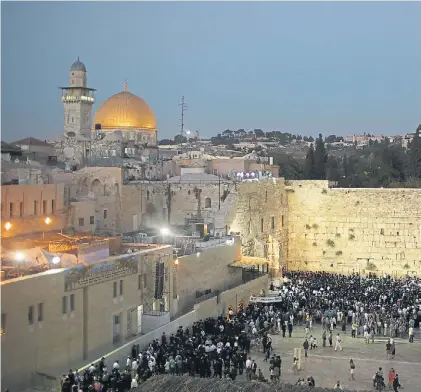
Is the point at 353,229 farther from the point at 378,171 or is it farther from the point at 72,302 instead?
the point at 72,302

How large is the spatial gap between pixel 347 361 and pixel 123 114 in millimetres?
26045

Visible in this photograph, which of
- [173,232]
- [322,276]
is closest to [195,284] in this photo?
[173,232]

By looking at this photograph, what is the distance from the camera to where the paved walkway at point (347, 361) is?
16000 mm

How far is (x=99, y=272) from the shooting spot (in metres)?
16.3

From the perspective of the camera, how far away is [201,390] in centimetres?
1090

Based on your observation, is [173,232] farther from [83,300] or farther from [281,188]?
[83,300]

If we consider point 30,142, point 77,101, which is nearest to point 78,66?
point 77,101

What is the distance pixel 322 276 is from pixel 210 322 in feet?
39.7

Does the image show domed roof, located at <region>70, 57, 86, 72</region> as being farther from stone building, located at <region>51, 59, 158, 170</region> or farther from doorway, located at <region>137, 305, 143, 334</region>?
doorway, located at <region>137, 305, 143, 334</region>

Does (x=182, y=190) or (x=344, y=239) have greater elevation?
(x=182, y=190)

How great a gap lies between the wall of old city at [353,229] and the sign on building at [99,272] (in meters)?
16.9

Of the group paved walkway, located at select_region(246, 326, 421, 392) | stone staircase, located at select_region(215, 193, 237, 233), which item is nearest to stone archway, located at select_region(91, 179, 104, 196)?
stone staircase, located at select_region(215, 193, 237, 233)

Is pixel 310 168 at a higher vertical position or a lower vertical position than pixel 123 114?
lower

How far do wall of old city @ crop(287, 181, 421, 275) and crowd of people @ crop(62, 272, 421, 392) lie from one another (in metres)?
2.15
